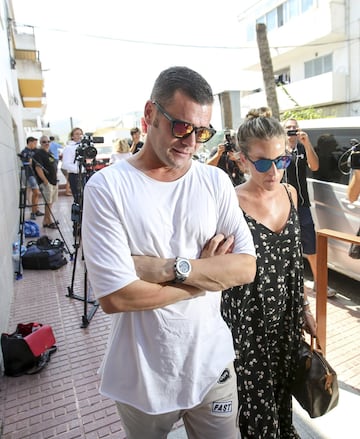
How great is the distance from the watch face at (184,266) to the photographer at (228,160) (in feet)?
9.77

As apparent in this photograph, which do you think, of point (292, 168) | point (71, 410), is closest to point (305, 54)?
point (292, 168)

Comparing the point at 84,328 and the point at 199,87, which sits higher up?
the point at 199,87

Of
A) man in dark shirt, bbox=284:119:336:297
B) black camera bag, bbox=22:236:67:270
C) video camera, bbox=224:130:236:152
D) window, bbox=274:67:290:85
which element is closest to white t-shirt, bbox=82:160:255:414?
man in dark shirt, bbox=284:119:336:297

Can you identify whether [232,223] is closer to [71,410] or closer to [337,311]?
[71,410]

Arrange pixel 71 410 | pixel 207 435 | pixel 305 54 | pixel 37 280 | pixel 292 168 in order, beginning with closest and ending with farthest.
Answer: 1. pixel 207 435
2. pixel 71 410
3. pixel 292 168
4. pixel 37 280
5. pixel 305 54

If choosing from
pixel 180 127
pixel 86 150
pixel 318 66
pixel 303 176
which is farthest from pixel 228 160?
pixel 318 66

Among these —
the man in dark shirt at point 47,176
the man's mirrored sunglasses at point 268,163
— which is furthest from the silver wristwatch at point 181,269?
the man in dark shirt at point 47,176

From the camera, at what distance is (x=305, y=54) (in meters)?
20.2

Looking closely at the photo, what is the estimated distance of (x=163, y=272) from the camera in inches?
46.1

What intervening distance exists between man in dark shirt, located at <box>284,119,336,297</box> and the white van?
7.7 inches

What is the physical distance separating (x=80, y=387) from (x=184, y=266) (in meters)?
2.05

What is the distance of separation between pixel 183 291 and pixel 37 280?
4.41m

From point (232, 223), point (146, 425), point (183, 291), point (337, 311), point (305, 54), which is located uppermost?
point (305, 54)

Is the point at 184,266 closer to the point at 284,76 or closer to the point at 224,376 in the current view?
the point at 224,376
